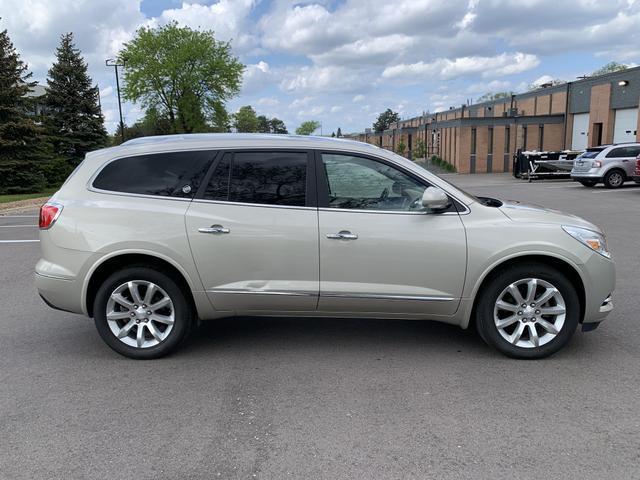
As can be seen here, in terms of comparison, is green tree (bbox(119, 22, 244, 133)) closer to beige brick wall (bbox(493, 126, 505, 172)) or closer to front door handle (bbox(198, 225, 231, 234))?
beige brick wall (bbox(493, 126, 505, 172))

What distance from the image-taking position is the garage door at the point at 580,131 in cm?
3796

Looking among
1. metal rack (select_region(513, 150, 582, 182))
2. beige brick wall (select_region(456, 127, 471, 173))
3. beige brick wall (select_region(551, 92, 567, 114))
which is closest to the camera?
metal rack (select_region(513, 150, 582, 182))

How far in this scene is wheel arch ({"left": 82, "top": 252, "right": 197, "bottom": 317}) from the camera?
4426mm

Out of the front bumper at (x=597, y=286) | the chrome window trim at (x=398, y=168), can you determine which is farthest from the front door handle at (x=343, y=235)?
the front bumper at (x=597, y=286)

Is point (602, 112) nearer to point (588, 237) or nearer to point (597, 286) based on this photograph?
point (588, 237)

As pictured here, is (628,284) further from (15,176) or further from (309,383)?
(15,176)

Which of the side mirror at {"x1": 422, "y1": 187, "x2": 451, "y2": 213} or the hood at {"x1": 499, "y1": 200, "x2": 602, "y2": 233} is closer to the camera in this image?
the side mirror at {"x1": 422, "y1": 187, "x2": 451, "y2": 213}

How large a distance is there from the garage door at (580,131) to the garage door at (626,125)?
3.68 meters

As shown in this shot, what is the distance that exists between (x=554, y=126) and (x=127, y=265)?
42.1 metres

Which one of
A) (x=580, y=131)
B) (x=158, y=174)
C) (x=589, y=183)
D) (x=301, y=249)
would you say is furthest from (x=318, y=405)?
(x=580, y=131)

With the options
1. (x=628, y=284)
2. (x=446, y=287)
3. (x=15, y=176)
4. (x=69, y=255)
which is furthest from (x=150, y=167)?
(x=15, y=176)

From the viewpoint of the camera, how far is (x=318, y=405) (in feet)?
12.2

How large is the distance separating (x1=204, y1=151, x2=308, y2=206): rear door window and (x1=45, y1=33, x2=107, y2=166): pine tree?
4033cm

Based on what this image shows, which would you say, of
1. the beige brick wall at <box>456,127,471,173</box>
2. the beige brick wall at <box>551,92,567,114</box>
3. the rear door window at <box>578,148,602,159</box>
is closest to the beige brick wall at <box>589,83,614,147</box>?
the beige brick wall at <box>551,92,567,114</box>
